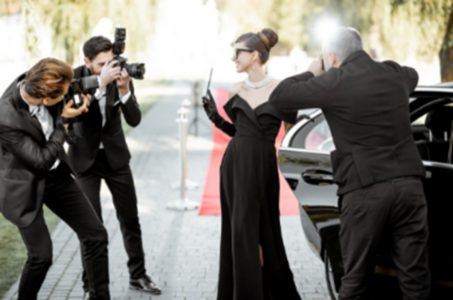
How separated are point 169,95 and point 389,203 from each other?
2457 cm

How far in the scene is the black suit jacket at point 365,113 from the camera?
9.70 ft

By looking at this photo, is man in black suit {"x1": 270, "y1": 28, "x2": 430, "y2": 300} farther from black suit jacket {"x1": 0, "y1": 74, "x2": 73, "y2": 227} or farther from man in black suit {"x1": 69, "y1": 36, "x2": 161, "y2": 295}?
man in black suit {"x1": 69, "y1": 36, "x2": 161, "y2": 295}

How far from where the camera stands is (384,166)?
9.71ft

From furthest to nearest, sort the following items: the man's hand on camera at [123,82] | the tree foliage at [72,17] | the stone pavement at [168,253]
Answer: the tree foliage at [72,17], the stone pavement at [168,253], the man's hand on camera at [123,82]

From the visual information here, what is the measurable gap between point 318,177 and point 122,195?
5.32ft

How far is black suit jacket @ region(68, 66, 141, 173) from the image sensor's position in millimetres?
4277

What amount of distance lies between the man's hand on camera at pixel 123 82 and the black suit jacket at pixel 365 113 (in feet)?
5.05

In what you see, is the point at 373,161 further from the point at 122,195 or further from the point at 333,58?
the point at 122,195

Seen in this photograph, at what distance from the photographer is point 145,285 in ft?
15.4

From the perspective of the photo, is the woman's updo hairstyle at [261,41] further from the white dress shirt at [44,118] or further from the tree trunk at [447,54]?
the tree trunk at [447,54]

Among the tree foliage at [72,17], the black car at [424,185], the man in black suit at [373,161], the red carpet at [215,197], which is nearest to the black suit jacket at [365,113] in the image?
the man in black suit at [373,161]

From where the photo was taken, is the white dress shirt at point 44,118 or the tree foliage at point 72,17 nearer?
the white dress shirt at point 44,118

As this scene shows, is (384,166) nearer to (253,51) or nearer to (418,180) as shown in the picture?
(418,180)

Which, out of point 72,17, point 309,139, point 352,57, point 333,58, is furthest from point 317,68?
point 72,17
